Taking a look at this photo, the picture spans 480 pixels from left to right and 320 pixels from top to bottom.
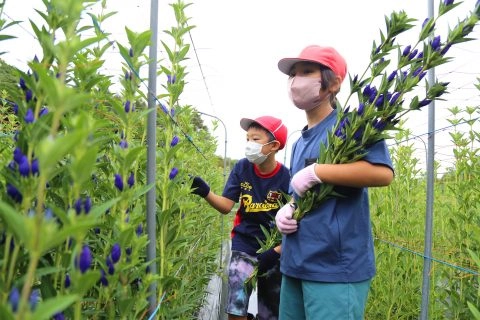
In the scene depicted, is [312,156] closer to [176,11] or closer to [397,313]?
[176,11]

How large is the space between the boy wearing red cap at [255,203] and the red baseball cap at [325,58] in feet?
3.86

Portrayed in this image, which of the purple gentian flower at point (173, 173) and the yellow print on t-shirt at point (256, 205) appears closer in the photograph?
the purple gentian flower at point (173, 173)

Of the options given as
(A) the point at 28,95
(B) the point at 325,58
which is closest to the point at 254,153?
(B) the point at 325,58

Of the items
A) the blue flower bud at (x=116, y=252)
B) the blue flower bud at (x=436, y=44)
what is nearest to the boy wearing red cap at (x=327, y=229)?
the blue flower bud at (x=436, y=44)

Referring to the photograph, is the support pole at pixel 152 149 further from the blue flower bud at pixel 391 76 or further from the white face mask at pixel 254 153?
the white face mask at pixel 254 153

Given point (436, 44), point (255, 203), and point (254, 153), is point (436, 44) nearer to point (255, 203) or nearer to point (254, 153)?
point (254, 153)

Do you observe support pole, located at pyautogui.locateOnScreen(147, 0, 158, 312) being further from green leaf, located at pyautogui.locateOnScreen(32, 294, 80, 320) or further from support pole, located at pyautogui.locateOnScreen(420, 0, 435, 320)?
support pole, located at pyautogui.locateOnScreen(420, 0, 435, 320)

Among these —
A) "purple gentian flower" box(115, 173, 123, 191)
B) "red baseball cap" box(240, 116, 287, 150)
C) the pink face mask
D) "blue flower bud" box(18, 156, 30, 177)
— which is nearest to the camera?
"blue flower bud" box(18, 156, 30, 177)

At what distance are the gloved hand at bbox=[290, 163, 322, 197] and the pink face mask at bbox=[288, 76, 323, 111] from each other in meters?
0.45

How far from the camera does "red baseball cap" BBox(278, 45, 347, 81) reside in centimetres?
207

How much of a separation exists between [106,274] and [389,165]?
4.21 ft

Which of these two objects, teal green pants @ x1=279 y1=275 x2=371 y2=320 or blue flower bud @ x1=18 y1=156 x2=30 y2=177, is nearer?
blue flower bud @ x1=18 y1=156 x2=30 y2=177

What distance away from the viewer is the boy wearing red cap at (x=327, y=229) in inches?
70.6

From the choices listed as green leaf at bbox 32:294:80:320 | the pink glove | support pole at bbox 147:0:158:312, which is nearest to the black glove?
the pink glove
